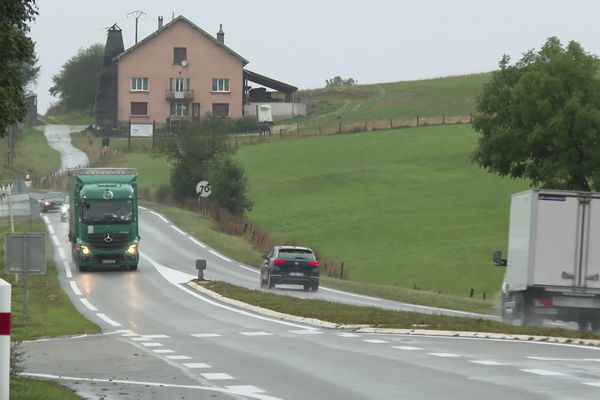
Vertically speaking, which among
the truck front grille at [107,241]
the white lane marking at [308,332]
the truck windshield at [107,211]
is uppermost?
the truck windshield at [107,211]

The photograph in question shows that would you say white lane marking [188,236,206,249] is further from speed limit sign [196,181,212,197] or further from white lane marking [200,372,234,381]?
white lane marking [200,372,234,381]

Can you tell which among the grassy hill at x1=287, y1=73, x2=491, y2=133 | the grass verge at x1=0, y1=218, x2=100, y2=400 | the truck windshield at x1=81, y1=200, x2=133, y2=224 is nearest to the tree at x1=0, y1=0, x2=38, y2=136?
the grass verge at x1=0, y1=218, x2=100, y2=400

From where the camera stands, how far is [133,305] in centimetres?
3912

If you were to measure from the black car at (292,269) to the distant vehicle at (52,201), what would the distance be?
3644 centimetres

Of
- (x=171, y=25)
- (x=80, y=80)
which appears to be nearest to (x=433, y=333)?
(x=171, y=25)

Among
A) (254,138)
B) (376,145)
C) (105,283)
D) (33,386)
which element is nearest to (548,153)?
(105,283)

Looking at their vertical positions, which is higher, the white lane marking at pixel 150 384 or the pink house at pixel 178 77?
the pink house at pixel 178 77

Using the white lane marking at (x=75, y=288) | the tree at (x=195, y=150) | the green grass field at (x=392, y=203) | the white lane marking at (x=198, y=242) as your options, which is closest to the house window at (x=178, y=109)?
the green grass field at (x=392, y=203)

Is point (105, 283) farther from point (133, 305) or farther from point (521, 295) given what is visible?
point (521, 295)

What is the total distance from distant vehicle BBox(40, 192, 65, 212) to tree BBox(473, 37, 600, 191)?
38.9 metres

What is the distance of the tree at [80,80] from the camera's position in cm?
16200

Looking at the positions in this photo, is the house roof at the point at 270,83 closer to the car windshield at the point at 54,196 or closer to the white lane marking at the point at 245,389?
the car windshield at the point at 54,196

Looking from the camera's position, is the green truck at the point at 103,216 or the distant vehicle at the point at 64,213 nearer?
the green truck at the point at 103,216

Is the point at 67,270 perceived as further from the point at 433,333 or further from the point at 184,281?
the point at 433,333
